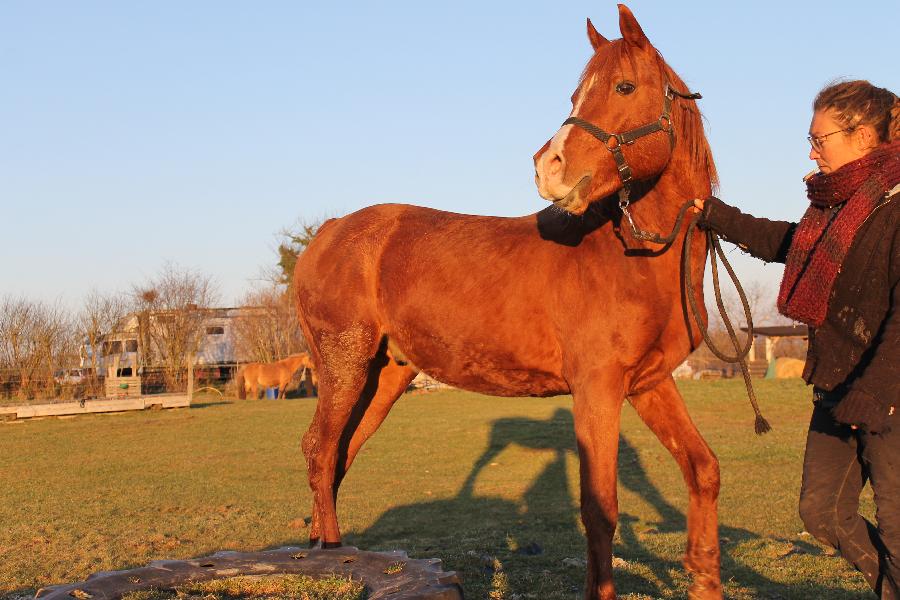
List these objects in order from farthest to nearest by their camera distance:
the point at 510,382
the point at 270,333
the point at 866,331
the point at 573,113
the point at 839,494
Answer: the point at 270,333 < the point at 510,382 < the point at 573,113 < the point at 839,494 < the point at 866,331

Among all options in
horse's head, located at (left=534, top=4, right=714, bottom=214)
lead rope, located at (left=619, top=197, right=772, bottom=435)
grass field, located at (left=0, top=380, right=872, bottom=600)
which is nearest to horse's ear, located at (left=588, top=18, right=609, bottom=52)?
horse's head, located at (left=534, top=4, right=714, bottom=214)

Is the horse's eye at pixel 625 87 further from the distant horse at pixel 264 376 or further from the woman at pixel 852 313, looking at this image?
the distant horse at pixel 264 376

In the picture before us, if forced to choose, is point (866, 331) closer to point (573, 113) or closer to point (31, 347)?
point (573, 113)

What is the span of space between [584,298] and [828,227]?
138cm

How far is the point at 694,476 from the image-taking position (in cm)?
456

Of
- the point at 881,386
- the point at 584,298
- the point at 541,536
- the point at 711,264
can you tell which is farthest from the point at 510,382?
the point at 541,536

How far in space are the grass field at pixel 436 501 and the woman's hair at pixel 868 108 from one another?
9.46 ft

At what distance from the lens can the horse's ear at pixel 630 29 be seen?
415cm

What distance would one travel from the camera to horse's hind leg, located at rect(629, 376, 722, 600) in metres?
4.41

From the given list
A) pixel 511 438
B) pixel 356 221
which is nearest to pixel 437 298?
pixel 356 221

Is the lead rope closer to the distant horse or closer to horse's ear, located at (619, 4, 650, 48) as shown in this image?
horse's ear, located at (619, 4, 650, 48)

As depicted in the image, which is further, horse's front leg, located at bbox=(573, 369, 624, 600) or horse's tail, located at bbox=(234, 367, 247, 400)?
horse's tail, located at bbox=(234, 367, 247, 400)

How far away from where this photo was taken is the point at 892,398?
3.00 meters

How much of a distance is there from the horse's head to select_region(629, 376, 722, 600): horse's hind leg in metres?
1.30
